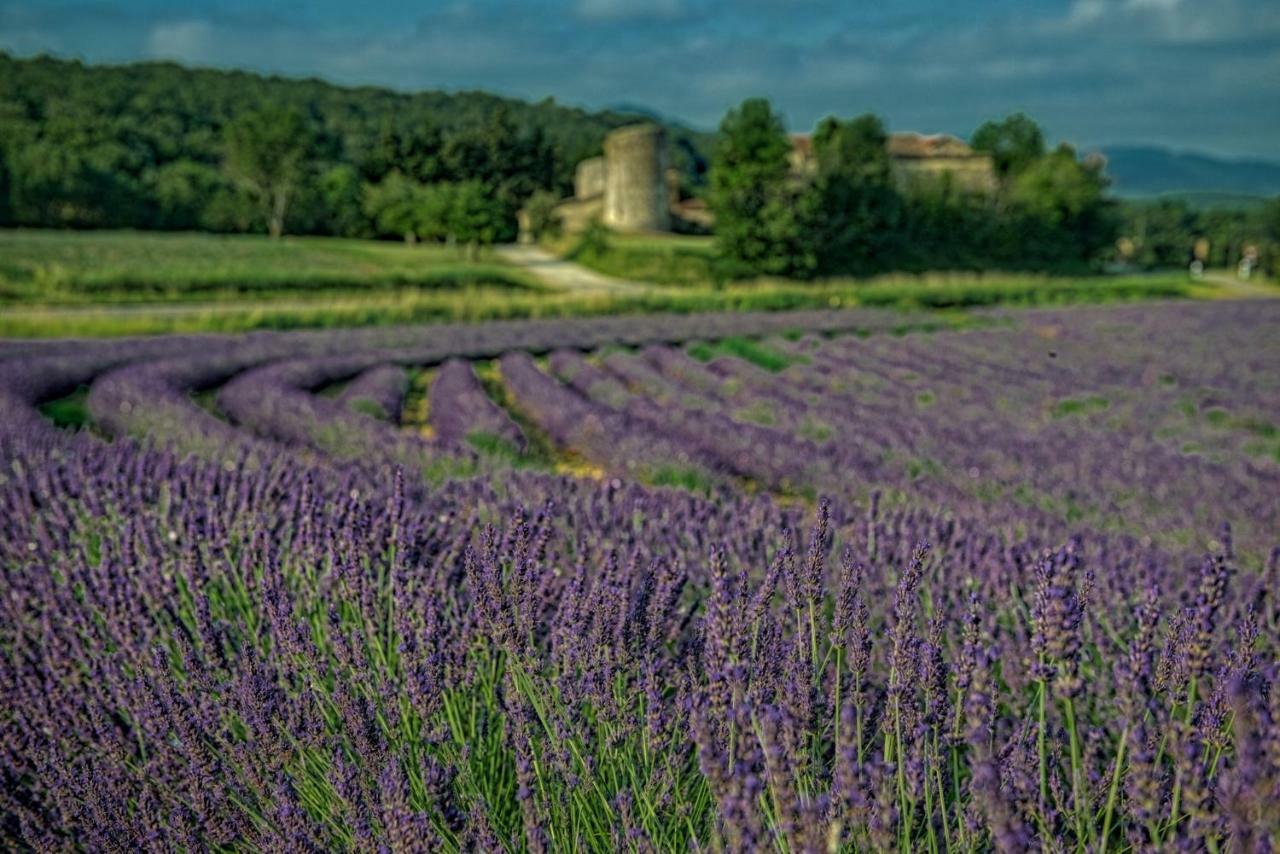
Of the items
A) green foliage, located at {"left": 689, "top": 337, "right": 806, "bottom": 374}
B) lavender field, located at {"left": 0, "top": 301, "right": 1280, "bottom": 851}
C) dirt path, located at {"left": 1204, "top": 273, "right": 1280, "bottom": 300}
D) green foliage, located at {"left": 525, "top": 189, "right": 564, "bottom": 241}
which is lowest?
green foliage, located at {"left": 689, "top": 337, "right": 806, "bottom": 374}

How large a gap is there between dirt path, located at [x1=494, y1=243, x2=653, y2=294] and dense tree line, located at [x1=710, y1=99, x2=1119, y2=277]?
4825 mm

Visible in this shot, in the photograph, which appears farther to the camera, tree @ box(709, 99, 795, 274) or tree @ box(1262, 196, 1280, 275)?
tree @ box(1262, 196, 1280, 275)

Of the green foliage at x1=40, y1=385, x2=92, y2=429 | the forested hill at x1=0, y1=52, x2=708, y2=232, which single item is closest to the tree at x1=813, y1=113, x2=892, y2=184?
the forested hill at x1=0, y1=52, x2=708, y2=232

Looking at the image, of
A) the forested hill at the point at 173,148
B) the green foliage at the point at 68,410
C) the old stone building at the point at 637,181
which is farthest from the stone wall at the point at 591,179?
the green foliage at the point at 68,410

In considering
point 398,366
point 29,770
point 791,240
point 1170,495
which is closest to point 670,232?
point 791,240

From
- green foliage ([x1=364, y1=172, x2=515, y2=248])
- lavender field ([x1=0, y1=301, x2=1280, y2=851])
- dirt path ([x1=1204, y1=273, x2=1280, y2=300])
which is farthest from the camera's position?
green foliage ([x1=364, y1=172, x2=515, y2=248])

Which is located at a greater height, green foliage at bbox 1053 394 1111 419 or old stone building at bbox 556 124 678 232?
old stone building at bbox 556 124 678 232

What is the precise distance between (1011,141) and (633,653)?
6833 centimetres

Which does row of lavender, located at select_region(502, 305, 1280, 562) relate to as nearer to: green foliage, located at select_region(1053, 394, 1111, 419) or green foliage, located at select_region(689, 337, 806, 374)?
green foliage, located at select_region(1053, 394, 1111, 419)

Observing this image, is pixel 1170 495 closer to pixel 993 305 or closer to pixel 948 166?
pixel 993 305

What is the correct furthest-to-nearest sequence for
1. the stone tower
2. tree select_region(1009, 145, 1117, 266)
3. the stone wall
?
the stone wall, tree select_region(1009, 145, 1117, 266), the stone tower

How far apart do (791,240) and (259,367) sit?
1044 inches

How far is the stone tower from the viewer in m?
46.8

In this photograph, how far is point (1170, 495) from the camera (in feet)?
18.5
